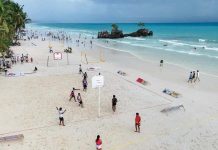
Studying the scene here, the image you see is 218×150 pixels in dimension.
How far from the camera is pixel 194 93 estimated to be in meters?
22.6

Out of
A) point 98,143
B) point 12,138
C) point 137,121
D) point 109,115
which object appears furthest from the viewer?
A: point 109,115

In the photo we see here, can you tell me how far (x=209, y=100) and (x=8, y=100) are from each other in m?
14.4

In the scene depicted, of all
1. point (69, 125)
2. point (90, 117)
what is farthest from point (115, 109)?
point (69, 125)

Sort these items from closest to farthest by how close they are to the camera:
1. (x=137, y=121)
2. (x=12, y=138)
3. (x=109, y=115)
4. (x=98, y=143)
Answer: (x=98, y=143), (x=12, y=138), (x=137, y=121), (x=109, y=115)

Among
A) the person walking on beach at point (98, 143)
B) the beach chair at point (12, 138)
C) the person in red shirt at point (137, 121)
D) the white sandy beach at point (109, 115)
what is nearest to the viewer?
the person walking on beach at point (98, 143)

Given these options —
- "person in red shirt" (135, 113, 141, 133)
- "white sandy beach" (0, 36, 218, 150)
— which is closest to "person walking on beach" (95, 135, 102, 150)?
"white sandy beach" (0, 36, 218, 150)

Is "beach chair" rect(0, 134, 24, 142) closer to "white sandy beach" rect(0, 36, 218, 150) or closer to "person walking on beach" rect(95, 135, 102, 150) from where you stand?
"white sandy beach" rect(0, 36, 218, 150)

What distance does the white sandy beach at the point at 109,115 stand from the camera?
13500 mm

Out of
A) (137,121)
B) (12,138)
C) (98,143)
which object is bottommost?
(12,138)

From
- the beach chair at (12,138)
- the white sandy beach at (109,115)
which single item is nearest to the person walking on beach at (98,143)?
the white sandy beach at (109,115)

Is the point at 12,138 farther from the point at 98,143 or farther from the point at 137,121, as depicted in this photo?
the point at 137,121

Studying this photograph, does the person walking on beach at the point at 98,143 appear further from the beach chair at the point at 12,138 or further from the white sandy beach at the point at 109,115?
the beach chair at the point at 12,138

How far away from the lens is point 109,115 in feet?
54.7

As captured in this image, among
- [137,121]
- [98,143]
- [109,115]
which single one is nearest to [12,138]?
[98,143]
